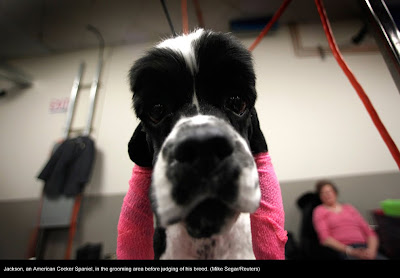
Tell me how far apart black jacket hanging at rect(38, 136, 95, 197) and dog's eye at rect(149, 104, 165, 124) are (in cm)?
38

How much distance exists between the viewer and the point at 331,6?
3.24ft

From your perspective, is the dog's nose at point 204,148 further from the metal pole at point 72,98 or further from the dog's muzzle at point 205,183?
the metal pole at point 72,98

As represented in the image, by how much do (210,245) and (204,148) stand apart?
0.26m

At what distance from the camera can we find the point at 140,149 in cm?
58

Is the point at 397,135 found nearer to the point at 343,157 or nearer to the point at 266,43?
the point at 343,157

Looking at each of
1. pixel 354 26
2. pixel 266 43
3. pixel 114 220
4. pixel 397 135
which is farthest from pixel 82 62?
pixel 354 26

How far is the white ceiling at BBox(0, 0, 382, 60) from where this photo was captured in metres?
0.86

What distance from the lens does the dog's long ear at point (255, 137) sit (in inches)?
22.0

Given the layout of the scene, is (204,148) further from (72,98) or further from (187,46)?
(72,98)

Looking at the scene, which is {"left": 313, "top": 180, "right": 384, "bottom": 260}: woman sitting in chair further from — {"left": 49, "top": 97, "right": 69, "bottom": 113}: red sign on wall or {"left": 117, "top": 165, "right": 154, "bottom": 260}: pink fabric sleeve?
{"left": 49, "top": 97, "right": 69, "bottom": 113}: red sign on wall

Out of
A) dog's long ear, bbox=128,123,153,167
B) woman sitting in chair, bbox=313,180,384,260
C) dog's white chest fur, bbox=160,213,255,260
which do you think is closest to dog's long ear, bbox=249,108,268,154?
dog's white chest fur, bbox=160,213,255,260

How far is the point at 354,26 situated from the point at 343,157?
78 cm

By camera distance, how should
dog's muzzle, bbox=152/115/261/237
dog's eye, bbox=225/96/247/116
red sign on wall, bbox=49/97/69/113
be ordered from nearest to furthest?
dog's muzzle, bbox=152/115/261/237 → dog's eye, bbox=225/96/247/116 → red sign on wall, bbox=49/97/69/113

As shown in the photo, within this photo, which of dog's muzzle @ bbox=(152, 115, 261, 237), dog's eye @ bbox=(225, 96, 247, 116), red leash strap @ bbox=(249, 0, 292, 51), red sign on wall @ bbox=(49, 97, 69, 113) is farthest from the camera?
red sign on wall @ bbox=(49, 97, 69, 113)
